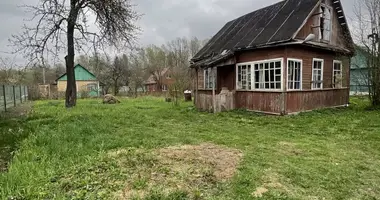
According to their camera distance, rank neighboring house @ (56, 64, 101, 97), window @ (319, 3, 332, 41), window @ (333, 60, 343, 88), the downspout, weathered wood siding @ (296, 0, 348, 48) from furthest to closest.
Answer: neighboring house @ (56, 64, 101, 97)
window @ (333, 60, 343, 88)
window @ (319, 3, 332, 41)
weathered wood siding @ (296, 0, 348, 48)
the downspout

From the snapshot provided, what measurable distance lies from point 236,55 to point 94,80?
3054 cm

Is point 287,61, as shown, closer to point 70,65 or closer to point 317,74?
point 317,74

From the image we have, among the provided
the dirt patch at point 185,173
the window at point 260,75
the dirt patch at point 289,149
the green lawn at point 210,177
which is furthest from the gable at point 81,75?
the dirt patch at point 289,149

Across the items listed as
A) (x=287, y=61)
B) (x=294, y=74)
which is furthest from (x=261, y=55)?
(x=294, y=74)

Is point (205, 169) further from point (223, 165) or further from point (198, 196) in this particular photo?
point (198, 196)

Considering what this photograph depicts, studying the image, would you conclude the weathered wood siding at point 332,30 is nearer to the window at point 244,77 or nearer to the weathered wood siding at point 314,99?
the weathered wood siding at point 314,99

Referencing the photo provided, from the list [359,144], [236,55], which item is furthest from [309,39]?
[359,144]

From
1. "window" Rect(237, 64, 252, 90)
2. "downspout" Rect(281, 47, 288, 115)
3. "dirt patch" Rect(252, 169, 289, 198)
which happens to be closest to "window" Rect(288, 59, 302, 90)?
"downspout" Rect(281, 47, 288, 115)

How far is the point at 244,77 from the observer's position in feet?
44.4

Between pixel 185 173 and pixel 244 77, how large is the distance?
10149 mm

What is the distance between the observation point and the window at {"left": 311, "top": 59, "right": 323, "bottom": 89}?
13.0 metres

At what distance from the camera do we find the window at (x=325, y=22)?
519 inches

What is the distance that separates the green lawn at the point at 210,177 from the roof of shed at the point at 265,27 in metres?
5.26

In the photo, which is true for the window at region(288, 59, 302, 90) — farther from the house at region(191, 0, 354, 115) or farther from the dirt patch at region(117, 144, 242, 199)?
the dirt patch at region(117, 144, 242, 199)
